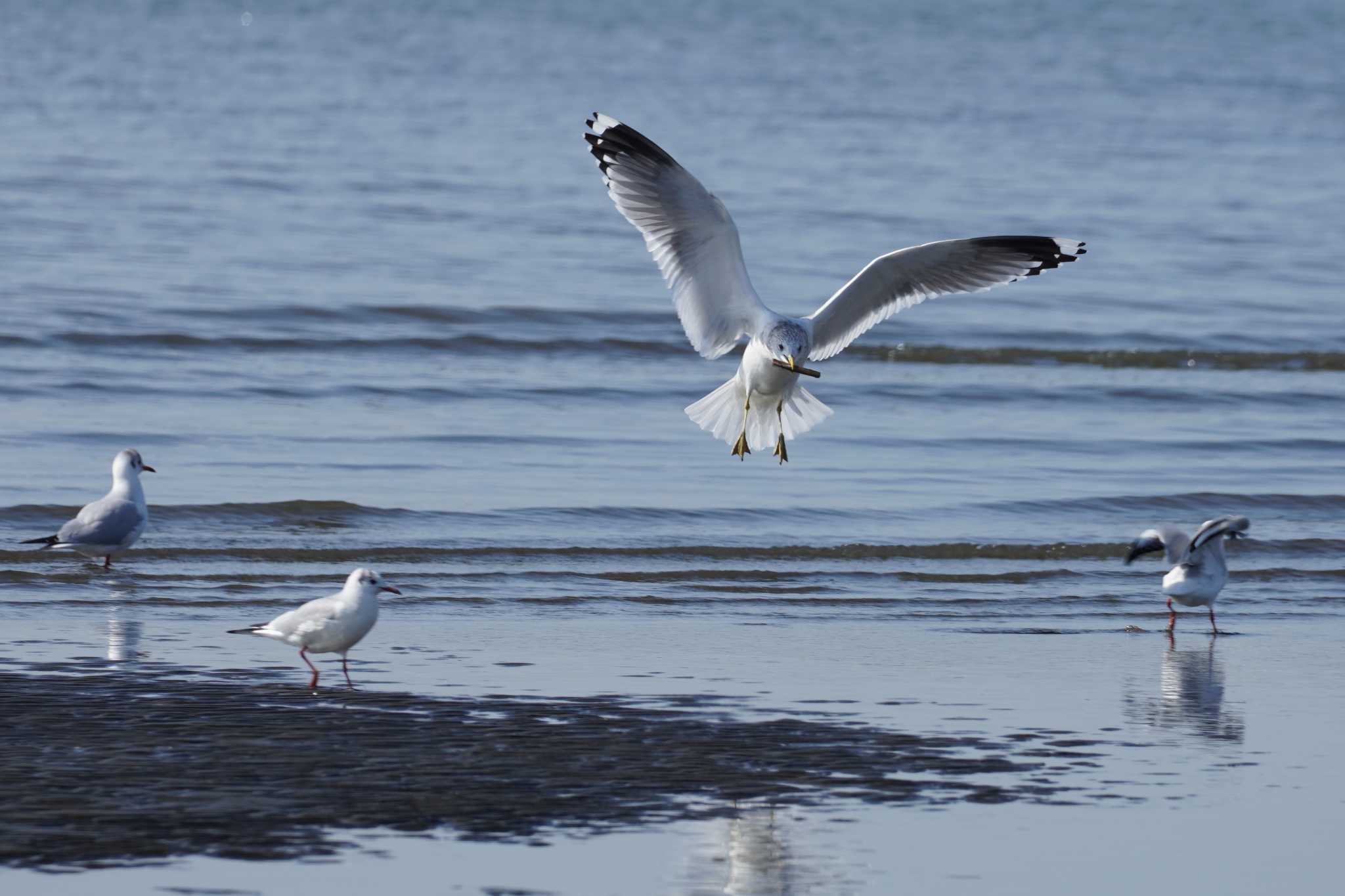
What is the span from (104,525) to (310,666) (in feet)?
8.71

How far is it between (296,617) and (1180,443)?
28.9ft

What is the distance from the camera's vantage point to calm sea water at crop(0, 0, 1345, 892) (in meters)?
10.3

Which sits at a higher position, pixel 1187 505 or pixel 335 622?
pixel 1187 505

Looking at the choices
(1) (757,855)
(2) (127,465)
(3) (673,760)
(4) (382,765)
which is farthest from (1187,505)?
(1) (757,855)

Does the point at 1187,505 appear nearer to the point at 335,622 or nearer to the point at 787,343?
the point at 787,343

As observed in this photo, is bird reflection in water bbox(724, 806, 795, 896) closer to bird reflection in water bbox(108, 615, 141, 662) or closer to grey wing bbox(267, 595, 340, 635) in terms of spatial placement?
grey wing bbox(267, 595, 340, 635)

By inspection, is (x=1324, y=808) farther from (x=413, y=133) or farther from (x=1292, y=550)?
(x=413, y=133)

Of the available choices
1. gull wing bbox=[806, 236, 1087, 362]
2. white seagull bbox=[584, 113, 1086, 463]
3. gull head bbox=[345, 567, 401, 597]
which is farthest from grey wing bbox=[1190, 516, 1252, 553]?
gull head bbox=[345, 567, 401, 597]

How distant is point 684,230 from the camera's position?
10.3 metres

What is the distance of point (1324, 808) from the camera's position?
620 centimetres

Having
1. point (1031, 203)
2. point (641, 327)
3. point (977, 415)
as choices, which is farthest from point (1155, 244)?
point (977, 415)

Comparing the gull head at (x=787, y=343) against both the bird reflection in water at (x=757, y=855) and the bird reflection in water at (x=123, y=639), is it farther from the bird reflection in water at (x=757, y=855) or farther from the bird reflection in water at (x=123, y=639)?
the bird reflection in water at (x=757, y=855)

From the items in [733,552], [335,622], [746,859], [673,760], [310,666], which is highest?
[733,552]

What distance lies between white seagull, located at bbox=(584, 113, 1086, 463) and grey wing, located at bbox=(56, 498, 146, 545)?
8.88 feet
